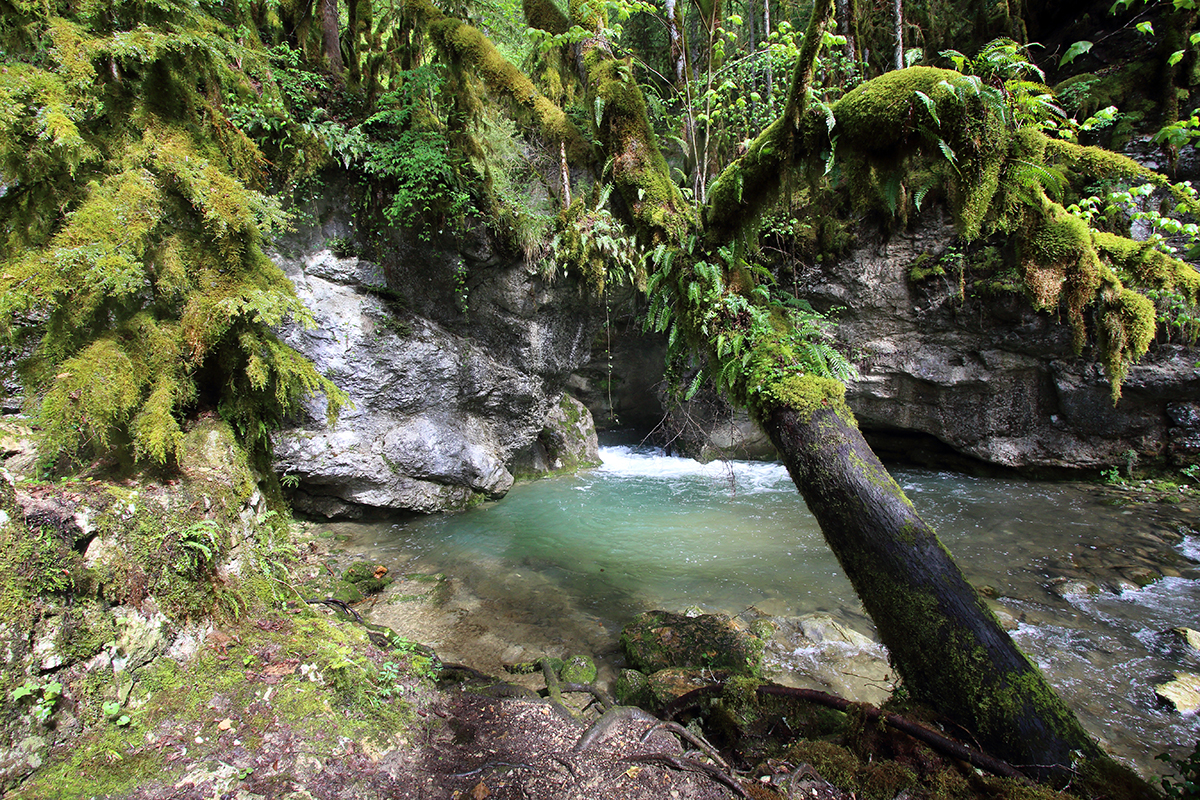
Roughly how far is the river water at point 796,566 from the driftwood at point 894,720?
1541 mm

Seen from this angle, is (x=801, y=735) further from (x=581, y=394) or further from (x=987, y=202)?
(x=581, y=394)

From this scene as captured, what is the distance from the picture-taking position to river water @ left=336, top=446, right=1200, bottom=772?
4.25 meters

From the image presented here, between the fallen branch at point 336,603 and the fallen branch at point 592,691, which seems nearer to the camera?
the fallen branch at point 592,691

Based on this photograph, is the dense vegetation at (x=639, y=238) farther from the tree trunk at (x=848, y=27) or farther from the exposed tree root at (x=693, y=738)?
the tree trunk at (x=848, y=27)

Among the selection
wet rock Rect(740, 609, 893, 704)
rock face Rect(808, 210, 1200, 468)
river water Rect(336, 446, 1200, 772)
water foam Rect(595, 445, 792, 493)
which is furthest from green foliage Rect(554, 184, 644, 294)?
rock face Rect(808, 210, 1200, 468)

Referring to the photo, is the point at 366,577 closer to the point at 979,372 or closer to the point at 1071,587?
the point at 1071,587

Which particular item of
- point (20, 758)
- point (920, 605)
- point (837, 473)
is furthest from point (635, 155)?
point (20, 758)

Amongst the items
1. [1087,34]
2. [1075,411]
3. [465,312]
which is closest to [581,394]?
[465,312]

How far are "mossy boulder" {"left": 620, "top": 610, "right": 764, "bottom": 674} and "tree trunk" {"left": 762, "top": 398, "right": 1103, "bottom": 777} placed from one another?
1418mm

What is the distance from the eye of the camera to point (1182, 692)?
375 cm

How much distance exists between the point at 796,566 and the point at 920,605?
3873 mm

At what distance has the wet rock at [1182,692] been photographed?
363 centimetres

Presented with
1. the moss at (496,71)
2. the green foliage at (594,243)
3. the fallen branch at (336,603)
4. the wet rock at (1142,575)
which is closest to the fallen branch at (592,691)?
the fallen branch at (336,603)

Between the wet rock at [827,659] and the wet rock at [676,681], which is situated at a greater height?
the wet rock at [676,681]
